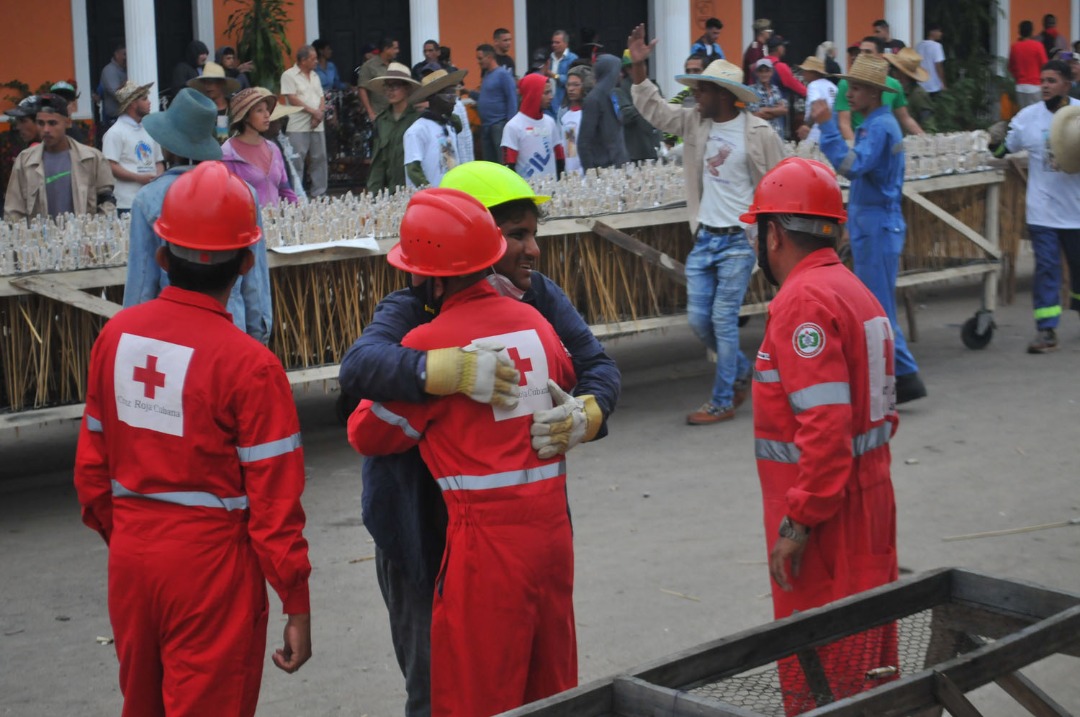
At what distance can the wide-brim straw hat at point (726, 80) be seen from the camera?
8.33 metres

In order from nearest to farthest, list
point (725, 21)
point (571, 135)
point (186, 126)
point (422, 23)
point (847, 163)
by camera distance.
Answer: point (186, 126)
point (847, 163)
point (571, 135)
point (422, 23)
point (725, 21)

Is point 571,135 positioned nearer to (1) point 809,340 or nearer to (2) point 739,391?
(2) point 739,391

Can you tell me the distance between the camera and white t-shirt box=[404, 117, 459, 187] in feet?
32.8

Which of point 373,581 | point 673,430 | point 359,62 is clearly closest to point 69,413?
point 373,581

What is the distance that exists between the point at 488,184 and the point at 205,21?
1636cm

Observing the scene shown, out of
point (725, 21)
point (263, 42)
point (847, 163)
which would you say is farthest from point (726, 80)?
point (725, 21)

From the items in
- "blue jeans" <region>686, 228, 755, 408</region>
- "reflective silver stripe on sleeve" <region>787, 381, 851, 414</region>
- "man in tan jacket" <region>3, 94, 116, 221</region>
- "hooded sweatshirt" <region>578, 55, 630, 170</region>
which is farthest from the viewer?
"hooded sweatshirt" <region>578, 55, 630, 170</region>

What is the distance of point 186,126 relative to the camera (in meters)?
5.99

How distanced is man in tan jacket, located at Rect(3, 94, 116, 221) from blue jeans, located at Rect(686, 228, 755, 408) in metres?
4.09

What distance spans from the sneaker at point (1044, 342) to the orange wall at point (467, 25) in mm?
12687

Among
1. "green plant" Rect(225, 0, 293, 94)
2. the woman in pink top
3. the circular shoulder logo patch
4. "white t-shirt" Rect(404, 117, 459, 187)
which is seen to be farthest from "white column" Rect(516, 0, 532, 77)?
the circular shoulder logo patch

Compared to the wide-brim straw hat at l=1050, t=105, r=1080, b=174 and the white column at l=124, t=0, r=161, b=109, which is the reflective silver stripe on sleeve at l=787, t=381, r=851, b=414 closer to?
the wide-brim straw hat at l=1050, t=105, r=1080, b=174

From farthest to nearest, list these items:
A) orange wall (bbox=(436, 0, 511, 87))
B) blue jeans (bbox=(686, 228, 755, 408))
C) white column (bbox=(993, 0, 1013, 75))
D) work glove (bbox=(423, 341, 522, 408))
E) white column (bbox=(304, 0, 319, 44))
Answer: white column (bbox=(993, 0, 1013, 75)) → orange wall (bbox=(436, 0, 511, 87)) → white column (bbox=(304, 0, 319, 44)) → blue jeans (bbox=(686, 228, 755, 408)) → work glove (bbox=(423, 341, 522, 408))

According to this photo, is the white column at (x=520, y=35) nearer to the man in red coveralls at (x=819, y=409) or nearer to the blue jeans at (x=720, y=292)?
the blue jeans at (x=720, y=292)
